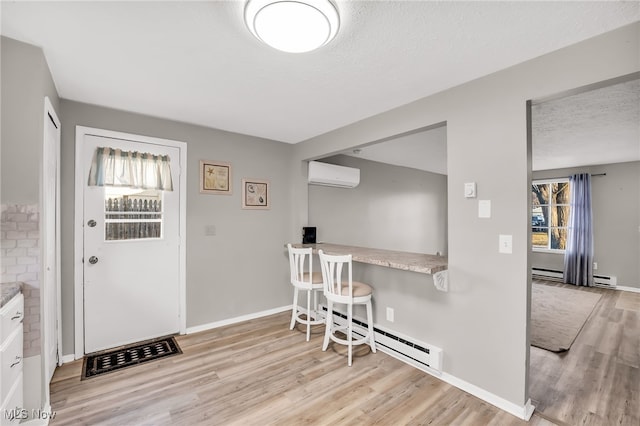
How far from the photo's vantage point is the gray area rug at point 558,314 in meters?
3.12

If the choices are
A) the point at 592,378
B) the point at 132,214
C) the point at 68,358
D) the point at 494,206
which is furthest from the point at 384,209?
the point at 68,358

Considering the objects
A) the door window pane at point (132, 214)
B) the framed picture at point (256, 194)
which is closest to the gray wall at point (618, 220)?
the framed picture at point (256, 194)

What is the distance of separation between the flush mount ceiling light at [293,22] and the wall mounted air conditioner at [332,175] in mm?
2353

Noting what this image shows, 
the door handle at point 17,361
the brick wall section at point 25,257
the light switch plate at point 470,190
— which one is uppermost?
the light switch plate at point 470,190

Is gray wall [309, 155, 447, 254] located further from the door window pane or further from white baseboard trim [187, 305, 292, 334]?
the door window pane

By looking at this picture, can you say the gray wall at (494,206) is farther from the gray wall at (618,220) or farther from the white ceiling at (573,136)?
the gray wall at (618,220)

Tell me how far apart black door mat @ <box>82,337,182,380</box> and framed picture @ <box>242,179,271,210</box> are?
171 cm

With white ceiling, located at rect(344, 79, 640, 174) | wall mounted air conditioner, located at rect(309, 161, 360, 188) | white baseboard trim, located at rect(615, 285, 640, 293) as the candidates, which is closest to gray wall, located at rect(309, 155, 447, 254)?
wall mounted air conditioner, located at rect(309, 161, 360, 188)

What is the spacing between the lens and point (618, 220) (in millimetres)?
5461

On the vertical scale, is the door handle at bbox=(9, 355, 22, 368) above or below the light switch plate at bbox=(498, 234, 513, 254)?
below

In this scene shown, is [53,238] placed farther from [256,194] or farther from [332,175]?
[332,175]

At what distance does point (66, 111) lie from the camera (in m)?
2.56

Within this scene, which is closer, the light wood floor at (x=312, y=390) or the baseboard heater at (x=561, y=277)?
the light wood floor at (x=312, y=390)

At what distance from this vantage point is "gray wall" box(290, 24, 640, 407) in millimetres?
1698
